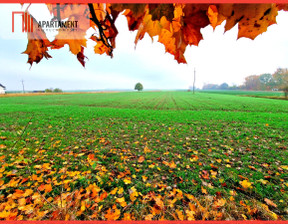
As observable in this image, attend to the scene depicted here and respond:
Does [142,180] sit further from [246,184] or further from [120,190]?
[246,184]

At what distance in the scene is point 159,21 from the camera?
742mm

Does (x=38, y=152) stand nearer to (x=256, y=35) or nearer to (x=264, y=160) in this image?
(x=256, y=35)

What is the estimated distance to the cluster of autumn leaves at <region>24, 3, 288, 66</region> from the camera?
60 centimetres

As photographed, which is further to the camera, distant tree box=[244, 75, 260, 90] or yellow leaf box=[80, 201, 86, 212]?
distant tree box=[244, 75, 260, 90]

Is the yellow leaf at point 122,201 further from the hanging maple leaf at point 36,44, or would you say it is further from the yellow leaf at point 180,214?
the hanging maple leaf at point 36,44

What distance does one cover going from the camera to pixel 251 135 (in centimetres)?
638

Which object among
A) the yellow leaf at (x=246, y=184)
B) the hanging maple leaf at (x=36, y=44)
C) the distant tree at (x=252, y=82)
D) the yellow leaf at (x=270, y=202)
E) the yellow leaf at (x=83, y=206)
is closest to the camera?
the hanging maple leaf at (x=36, y=44)

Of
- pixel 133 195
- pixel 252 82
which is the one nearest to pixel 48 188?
pixel 133 195

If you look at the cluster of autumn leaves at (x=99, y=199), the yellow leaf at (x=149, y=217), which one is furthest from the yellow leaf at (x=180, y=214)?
the yellow leaf at (x=149, y=217)

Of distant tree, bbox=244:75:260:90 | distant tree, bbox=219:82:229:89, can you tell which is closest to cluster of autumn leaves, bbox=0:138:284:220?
distant tree, bbox=244:75:260:90

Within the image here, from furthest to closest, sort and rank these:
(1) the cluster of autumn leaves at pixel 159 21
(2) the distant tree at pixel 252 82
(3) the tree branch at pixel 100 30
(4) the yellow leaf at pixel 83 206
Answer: (2) the distant tree at pixel 252 82 < (4) the yellow leaf at pixel 83 206 < (3) the tree branch at pixel 100 30 < (1) the cluster of autumn leaves at pixel 159 21

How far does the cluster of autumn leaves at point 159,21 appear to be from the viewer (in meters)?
0.60

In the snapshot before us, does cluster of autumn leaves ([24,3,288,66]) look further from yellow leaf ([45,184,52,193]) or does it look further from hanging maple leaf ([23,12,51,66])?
yellow leaf ([45,184,52,193])

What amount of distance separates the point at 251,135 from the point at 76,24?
321 inches
